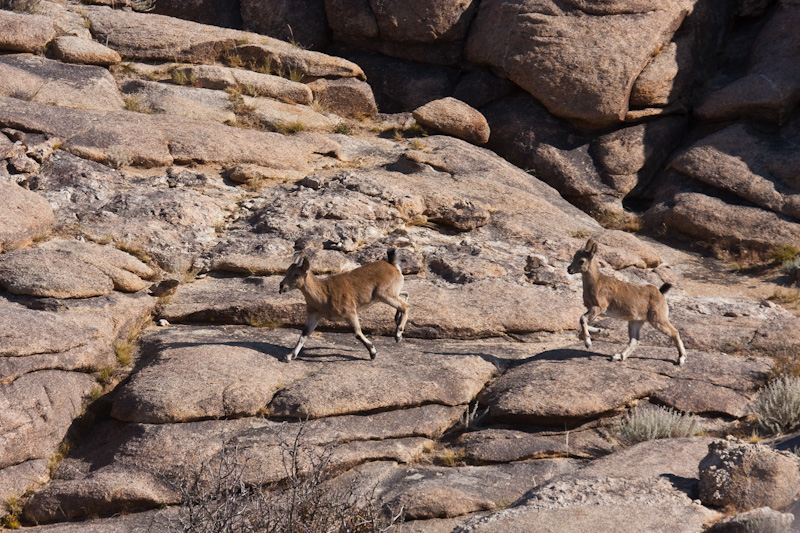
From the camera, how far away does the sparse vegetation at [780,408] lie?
1069 cm

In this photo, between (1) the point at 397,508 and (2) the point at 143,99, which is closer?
(1) the point at 397,508

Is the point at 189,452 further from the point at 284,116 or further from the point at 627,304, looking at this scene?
the point at 284,116

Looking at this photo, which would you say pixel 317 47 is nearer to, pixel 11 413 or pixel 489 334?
pixel 489 334

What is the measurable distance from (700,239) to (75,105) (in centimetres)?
1441

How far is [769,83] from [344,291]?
561 inches

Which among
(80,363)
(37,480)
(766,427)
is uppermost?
(766,427)

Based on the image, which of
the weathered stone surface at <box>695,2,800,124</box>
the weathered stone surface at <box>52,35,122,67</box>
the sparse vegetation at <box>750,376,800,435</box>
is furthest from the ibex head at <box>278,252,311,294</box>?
the weathered stone surface at <box>695,2,800,124</box>

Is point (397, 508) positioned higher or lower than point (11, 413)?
higher

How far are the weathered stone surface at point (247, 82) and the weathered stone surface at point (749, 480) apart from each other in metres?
15.0

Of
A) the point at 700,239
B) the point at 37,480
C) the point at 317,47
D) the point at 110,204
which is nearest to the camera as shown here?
the point at 37,480

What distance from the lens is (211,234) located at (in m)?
15.2

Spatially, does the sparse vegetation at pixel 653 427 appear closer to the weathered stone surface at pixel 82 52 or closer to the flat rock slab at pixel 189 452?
the flat rock slab at pixel 189 452

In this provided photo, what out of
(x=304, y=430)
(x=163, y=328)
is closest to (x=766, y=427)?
(x=304, y=430)

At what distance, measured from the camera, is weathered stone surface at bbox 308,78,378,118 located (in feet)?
72.1
